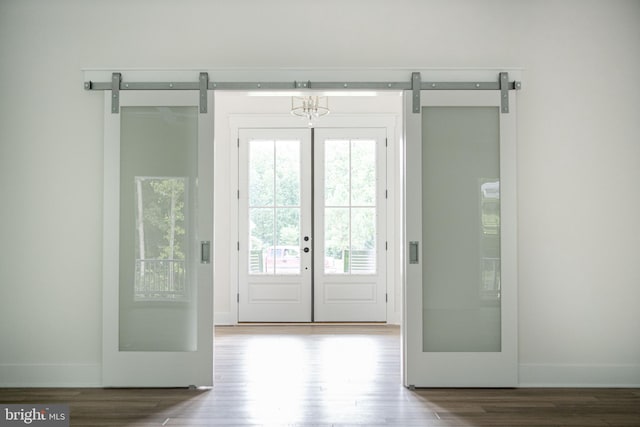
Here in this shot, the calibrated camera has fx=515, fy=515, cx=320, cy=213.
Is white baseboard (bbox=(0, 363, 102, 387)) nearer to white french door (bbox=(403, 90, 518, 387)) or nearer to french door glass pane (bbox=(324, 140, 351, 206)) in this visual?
white french door (bbox=(403, 90, 518, 387))

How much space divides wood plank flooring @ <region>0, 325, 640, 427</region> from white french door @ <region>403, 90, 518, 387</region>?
267 mm

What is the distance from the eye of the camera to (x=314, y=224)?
6.35 m

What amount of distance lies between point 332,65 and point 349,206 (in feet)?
8.86

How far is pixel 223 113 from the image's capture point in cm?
636

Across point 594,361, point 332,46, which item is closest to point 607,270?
point 594,361

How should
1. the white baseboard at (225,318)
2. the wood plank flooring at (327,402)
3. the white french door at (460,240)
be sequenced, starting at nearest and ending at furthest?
the wood plank flooring at (327,402) → the white french door at (460,240) → the white baseboard at (225,318)

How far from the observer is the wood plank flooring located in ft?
10.3

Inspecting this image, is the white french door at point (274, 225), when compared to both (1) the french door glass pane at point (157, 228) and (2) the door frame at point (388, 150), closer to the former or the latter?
(2) the door frame at point (388, 150)

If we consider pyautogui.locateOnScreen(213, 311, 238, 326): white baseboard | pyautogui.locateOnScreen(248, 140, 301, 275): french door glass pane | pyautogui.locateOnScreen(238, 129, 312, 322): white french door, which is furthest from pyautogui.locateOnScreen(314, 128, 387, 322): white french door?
pyautogui.locateOnScreen(213, 311, 238, 326): white baseboard

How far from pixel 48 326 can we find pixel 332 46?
117 inches

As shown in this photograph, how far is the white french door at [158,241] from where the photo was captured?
12.4ft

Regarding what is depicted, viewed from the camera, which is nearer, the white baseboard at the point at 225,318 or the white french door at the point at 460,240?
the white french door at the point at 460,240

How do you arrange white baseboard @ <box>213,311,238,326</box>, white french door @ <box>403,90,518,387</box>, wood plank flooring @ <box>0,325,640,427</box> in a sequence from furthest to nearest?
1. white baseboard @ <box>213,311,238,326</box>
2. white french door @ <box>403,90,518,387</box>
3. wood plank flooring @ <box>0,325,640,427</box>

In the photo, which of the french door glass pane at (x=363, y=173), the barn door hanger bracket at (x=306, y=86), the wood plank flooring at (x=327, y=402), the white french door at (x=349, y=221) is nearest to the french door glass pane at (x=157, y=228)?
the barn door hanger bracket at (x=306, y=86)
